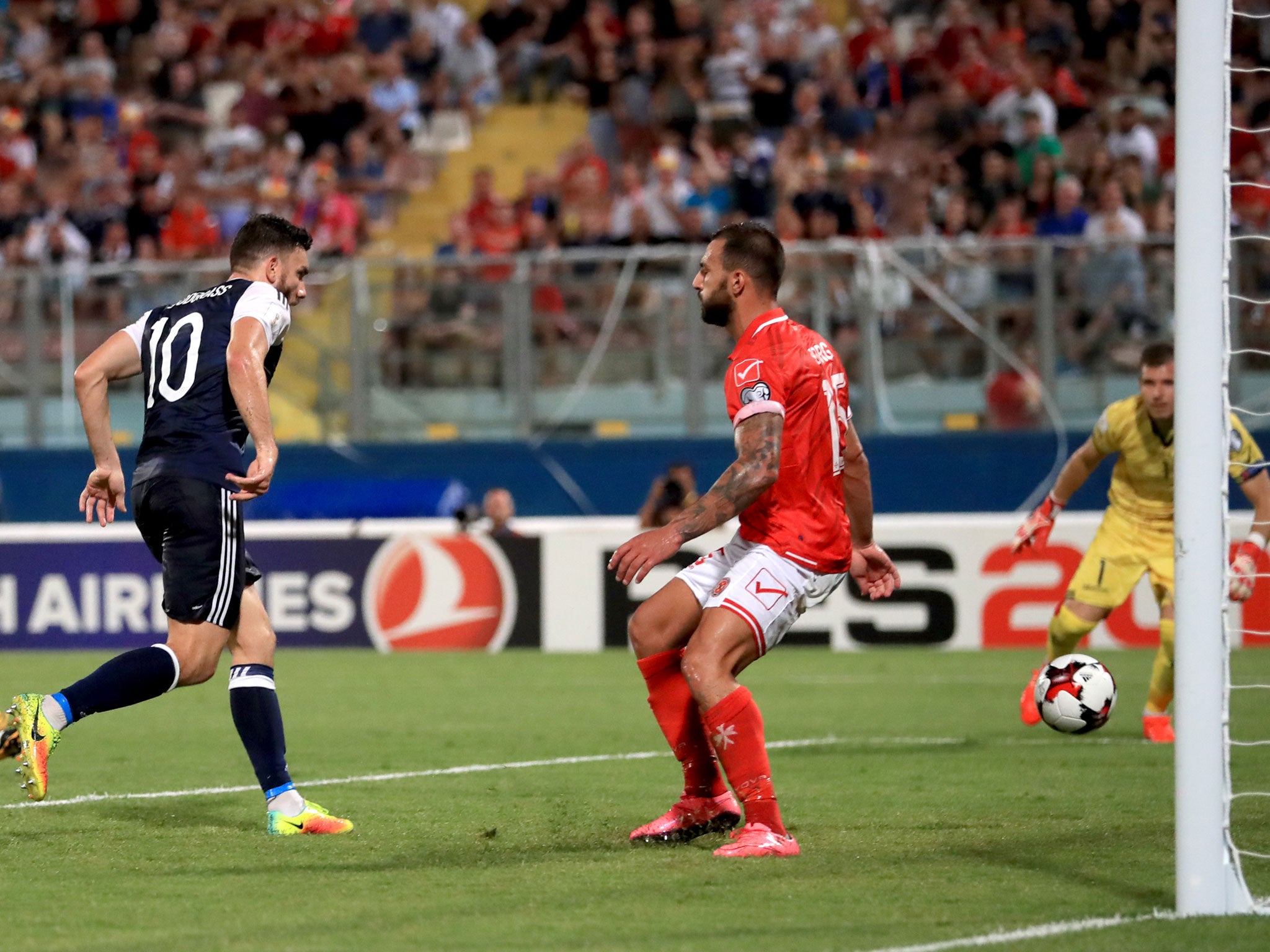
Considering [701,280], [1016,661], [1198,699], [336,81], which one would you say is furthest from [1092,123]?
[1198,699]

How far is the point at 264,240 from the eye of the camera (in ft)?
21.6

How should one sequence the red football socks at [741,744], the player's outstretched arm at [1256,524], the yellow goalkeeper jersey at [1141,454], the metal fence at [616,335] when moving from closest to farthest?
the red football socks at [741,744] → the player's outstretched arm at [1256,524] → the yellow goalkeeper jersey at [1141,454] → the metal fence at [616,335]

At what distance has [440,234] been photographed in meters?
20.3

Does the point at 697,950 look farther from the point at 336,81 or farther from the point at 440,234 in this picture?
the point at 336,81

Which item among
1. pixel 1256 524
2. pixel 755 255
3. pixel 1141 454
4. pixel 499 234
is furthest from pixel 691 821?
pixel 499 234

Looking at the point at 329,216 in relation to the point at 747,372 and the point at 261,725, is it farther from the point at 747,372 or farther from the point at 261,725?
the point at 747,372

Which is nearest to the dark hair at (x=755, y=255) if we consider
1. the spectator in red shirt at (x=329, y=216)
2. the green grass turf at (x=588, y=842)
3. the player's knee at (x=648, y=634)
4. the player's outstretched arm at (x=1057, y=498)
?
the player's knee at (x=648, y=634)

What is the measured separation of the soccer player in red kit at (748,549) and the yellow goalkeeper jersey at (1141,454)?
3.38 meters

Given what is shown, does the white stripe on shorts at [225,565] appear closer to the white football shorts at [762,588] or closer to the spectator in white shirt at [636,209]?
the white football shorts at [762,588]

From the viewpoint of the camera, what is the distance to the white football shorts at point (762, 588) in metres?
5.85

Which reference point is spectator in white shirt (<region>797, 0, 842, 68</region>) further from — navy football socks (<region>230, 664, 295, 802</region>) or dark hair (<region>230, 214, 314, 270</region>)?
navy football socks (<region>230, 664, 295, 802</region>)

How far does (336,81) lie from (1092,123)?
28.3ft

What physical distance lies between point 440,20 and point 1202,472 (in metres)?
18.4

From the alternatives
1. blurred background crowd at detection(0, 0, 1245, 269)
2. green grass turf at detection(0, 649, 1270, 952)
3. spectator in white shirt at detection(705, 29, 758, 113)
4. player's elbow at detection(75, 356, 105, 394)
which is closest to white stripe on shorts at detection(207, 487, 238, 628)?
player's elbow at detection(75, 356, 105, 394)
